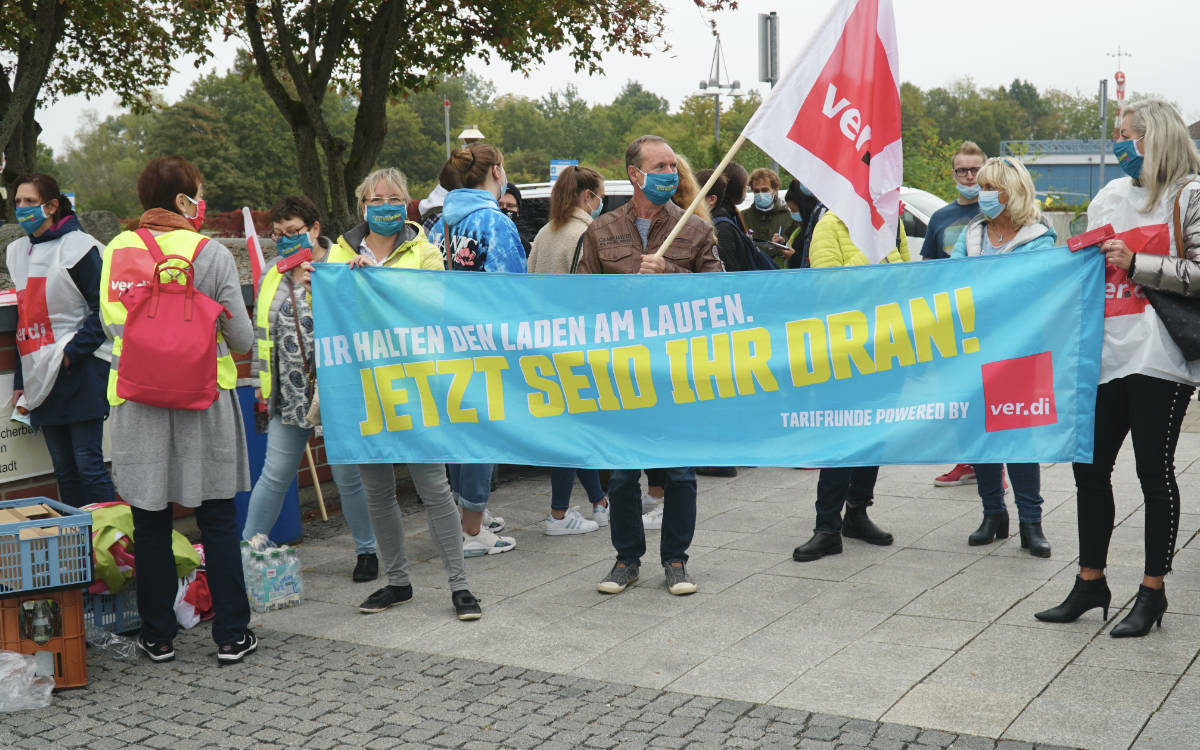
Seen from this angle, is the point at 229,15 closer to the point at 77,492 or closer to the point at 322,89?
the point at 322,89

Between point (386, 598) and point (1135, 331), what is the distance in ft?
11.7

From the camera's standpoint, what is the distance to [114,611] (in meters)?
5.50

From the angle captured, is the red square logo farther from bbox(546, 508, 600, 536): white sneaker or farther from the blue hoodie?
bbox(546, 508, 600, 536): white sneaker

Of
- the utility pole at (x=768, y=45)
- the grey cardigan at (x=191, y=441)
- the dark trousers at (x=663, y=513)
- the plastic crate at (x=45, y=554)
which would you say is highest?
the utility pole at (x=768, y=45)

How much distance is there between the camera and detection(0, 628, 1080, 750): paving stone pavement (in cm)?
414

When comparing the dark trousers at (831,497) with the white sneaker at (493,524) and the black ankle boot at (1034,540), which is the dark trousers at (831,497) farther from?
the white sneaker at (493,524)

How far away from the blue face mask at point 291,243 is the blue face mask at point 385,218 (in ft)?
1.86

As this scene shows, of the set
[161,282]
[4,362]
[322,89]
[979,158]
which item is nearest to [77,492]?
[4,362]

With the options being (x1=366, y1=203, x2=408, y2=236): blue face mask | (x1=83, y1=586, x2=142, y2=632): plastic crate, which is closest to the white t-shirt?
(x1=366, y1=203, x2=408, y2=236): blue face mask

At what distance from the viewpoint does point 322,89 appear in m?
16.1

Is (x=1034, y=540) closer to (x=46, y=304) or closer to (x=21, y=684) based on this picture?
(x=21, y=684)

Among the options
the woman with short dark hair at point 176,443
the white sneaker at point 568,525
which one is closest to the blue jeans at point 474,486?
the white sneaker at point 568,525

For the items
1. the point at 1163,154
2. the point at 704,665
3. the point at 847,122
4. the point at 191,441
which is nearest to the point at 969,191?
the point at 847,122

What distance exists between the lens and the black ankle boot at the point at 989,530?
6656mm
